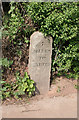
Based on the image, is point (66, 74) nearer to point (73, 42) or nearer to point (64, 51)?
point (64, 51)

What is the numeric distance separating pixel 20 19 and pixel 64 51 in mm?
1677

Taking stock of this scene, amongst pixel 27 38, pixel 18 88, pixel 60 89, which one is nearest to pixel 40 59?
pixel 27 38

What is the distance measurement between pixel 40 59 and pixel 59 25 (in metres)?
1.10

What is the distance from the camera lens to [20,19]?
4.45 meters

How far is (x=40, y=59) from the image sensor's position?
4359 millimetres

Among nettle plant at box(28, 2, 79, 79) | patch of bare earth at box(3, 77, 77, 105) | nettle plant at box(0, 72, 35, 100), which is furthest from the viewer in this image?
patch of bare earth at box(3, 77, 77, 105)

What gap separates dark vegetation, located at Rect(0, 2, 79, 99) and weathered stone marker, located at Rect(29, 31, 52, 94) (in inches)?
9.0

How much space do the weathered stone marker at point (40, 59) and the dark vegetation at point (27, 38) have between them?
0.23 meters

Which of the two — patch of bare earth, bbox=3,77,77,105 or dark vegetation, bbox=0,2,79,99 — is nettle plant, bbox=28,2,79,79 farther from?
patch of bare earth, bbox=3,77,77,105

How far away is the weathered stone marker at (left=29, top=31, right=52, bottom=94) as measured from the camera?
4.23m

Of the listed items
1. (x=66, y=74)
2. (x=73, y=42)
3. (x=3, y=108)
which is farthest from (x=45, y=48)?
(x=3, y=108)

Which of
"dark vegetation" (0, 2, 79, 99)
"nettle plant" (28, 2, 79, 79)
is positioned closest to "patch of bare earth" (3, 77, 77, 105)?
"dark vegetation" (0, 2, 79, 99)

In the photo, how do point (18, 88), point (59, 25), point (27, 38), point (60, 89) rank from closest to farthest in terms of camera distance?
point (18, 88) < point (59, 25) < point (60, 89) < point (27, 38)

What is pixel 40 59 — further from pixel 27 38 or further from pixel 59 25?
pixel 59 25
